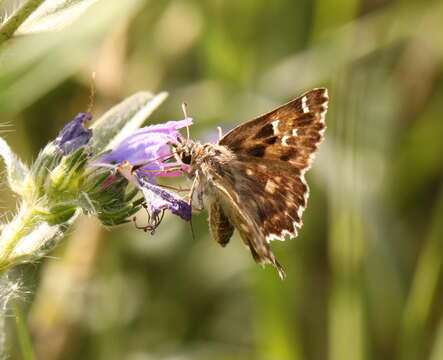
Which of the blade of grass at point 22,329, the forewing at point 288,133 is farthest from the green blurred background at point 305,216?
the blade of grass at point 22,329

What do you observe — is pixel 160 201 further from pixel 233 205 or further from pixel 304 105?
pixel 304 105

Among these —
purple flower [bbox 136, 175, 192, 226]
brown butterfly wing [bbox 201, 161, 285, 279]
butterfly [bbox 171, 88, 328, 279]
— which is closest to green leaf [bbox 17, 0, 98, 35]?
purple flower [bbox 136, 175, 192, 226]

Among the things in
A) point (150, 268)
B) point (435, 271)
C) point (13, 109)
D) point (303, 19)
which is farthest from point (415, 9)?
point (13, 109)

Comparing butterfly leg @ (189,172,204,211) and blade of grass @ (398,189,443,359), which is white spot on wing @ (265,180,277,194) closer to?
butterfly leg @ (189,172,204,211)

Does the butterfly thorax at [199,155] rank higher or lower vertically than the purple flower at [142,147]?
lower

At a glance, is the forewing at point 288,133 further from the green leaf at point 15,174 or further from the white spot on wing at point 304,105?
the green leaf at point 15,174

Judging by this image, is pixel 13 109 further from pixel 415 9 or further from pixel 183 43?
pixel 415 9
